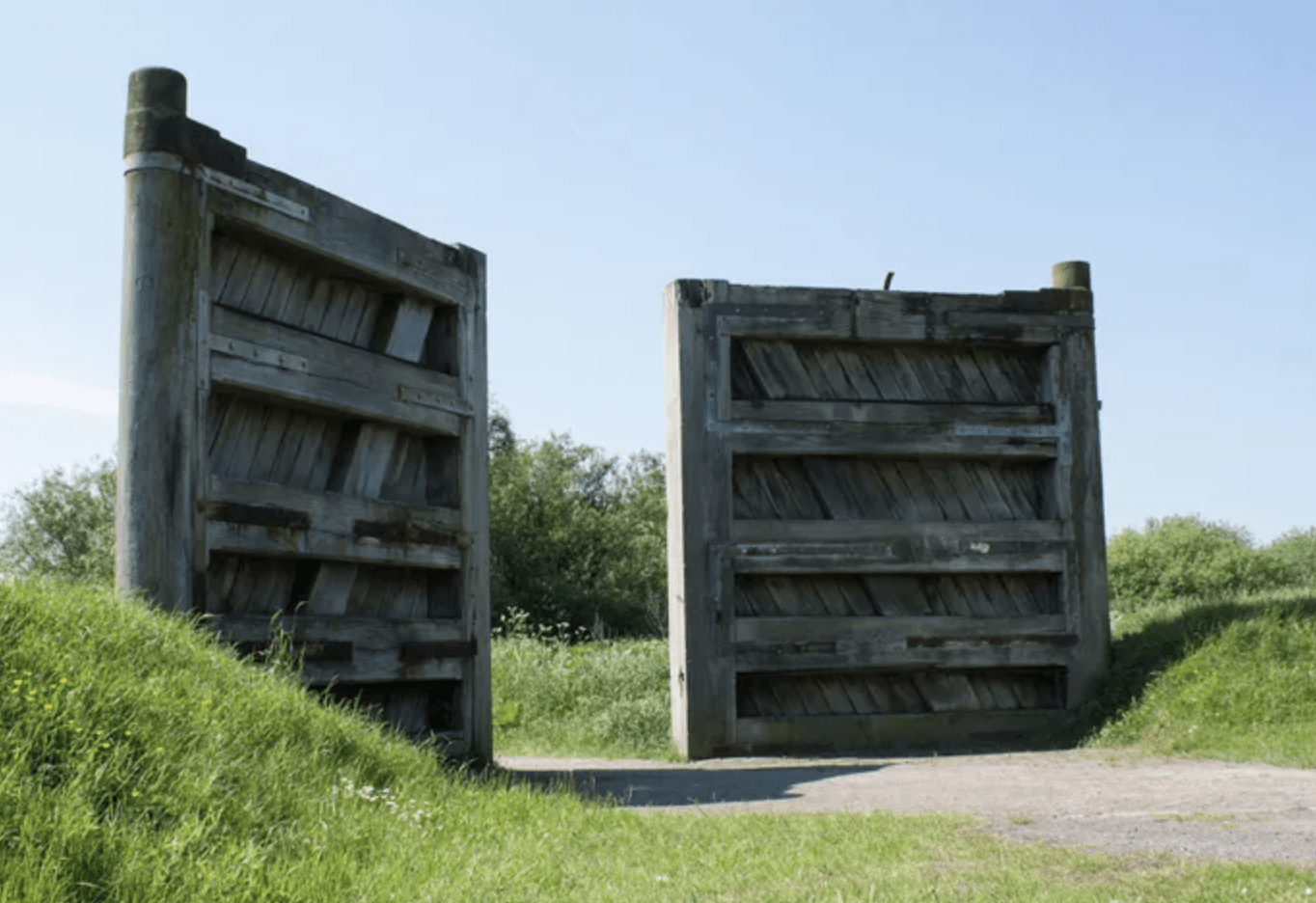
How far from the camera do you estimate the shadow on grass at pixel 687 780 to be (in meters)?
6.38

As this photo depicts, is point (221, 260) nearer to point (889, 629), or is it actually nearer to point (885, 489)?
point (885, 489)

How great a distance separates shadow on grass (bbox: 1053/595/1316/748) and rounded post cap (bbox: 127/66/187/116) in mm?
6847

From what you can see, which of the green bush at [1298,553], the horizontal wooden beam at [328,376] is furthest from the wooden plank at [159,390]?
the green bush at [1298,553]

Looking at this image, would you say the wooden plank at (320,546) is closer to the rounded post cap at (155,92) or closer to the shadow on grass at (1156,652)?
the rounded post cap at (155,92)

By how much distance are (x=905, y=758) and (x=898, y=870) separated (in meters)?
4.46

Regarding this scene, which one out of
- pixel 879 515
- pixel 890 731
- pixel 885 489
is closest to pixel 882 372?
pixel 885 489

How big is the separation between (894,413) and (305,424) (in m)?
4.18

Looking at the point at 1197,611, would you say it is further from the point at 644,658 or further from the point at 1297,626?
the point at 644,658

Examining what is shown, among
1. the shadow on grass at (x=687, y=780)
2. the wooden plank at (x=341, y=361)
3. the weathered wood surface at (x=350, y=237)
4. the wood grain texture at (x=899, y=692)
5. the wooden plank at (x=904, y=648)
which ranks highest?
the weathered wood surface at (x=350, y=237)

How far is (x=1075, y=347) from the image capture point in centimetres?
981

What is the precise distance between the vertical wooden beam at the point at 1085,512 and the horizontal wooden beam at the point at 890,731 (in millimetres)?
391

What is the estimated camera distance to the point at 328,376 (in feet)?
23.2

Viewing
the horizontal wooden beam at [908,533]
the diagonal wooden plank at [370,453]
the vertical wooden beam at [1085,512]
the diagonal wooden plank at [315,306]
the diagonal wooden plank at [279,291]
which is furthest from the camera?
the vertical wooden beam at [1085,512]

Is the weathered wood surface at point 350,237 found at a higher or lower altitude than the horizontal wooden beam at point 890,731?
higher
